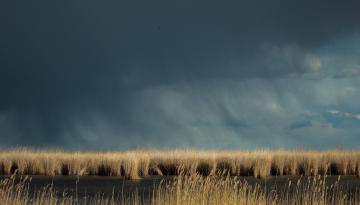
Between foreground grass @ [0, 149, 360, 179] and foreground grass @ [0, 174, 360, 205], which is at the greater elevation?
foreground grass @ [0, 149, 360, 179]

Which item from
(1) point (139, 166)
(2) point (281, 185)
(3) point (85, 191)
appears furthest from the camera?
(1) point (139, 166)

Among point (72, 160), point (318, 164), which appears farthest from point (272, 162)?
point (72, 160)

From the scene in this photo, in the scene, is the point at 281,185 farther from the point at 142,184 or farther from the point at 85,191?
the point at 85,191

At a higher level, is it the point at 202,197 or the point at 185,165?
the point at 185,165

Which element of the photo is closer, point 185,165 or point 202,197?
point 202,197

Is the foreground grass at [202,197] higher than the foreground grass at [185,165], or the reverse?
the foreground grass at [185,165]

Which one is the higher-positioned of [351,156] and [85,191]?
[351,156]

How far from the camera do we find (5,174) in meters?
19.4

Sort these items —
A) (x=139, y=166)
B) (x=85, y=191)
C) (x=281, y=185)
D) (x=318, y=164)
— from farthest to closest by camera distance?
(x=318, y=164), (x=139, y=166), (x=281, y=185), (x=85, y=191)

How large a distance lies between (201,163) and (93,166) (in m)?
4.34

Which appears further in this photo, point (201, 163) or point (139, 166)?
point (201, 163)

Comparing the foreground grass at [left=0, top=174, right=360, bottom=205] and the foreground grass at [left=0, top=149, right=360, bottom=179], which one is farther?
the foreground grass at [left=0, top=149, right=360, bottom=179]

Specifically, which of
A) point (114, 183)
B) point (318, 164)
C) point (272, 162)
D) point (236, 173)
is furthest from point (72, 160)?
point (318, 164)

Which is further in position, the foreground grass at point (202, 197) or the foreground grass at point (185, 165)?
the foreground grass at point (185, 165)
